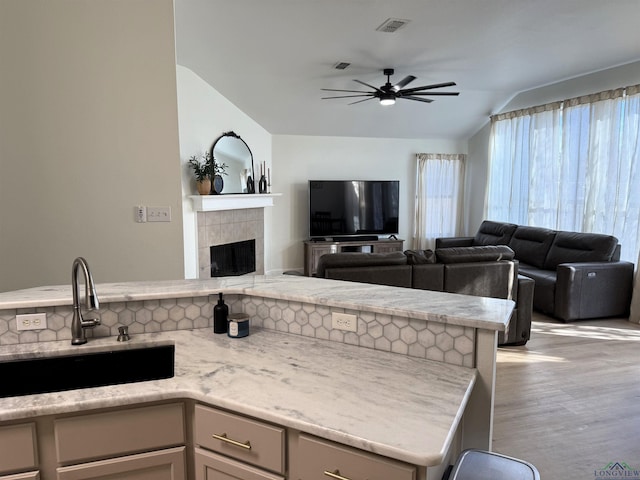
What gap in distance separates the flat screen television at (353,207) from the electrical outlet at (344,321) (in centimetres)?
541

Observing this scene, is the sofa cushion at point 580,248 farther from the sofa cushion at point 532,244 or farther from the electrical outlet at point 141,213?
the electrical outlet at point 141,213

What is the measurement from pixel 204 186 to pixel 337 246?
9.46 feet

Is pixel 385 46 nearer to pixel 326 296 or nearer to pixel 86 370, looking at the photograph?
pixel 326 296

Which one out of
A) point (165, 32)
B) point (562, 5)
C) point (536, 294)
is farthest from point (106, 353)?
point (536, 294)

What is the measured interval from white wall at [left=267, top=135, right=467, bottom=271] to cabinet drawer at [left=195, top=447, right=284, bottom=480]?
230 inches

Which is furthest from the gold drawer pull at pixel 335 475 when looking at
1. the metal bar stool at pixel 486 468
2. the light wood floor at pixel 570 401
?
the light wood floor at pixel 570 401

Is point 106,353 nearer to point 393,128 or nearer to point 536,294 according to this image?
point 536,294

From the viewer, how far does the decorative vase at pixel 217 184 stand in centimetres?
506

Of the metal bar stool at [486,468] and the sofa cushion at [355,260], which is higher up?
the sofa cushion at [355,260]

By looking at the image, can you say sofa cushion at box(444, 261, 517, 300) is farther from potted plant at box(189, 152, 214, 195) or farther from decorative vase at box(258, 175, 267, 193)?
decorative vase at box(258, 175, 267, 193)

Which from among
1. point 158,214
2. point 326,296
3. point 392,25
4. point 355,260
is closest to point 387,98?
point 392,25

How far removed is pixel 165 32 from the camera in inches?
118

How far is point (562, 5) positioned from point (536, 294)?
124 inches

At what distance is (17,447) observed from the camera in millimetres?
1226
